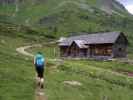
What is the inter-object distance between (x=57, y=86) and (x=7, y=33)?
130m

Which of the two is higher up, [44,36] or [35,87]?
[44,36]

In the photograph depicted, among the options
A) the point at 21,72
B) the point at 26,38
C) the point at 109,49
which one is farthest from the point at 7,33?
the point at 21,72

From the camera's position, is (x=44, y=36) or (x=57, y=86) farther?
(x=44, y=36)

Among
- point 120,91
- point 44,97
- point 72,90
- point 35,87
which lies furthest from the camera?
point 120,91

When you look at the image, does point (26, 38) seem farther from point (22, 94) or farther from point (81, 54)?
point (22, 94)

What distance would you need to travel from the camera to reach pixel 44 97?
2364 centimetres

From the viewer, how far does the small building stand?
90125mm

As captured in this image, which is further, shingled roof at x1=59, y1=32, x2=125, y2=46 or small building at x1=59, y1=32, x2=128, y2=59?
small building at x1=59, y1=32, x2=128, y2=59

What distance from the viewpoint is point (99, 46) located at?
9262cm

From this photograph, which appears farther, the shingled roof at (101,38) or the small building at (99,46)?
the small building at (99,46)

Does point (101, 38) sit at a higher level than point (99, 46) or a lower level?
higher

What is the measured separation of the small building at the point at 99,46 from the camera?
9012cm

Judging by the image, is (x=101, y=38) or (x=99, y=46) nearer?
(x=99, y=46)

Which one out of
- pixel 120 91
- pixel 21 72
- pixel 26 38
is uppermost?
pixel 26 38
